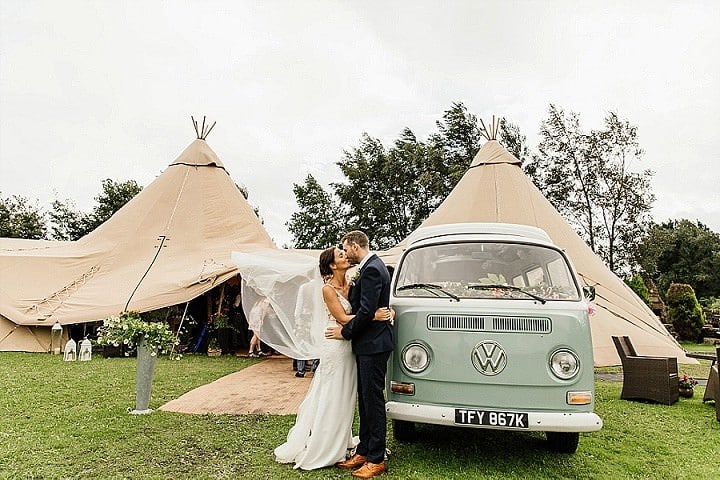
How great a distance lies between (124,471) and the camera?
5.18 metres

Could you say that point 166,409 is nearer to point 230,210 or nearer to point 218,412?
point 218,412

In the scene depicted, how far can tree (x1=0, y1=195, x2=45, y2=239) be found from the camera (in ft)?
113

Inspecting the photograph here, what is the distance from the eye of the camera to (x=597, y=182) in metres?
27.0

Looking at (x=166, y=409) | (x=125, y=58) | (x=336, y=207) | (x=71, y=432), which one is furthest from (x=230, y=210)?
(x=336, y=207)

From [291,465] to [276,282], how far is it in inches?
85.7

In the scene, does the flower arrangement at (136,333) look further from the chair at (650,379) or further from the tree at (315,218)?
the tree at (315,218)

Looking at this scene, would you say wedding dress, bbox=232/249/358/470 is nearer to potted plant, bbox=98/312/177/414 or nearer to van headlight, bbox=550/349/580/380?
potted plant, bbox=98/312/177/414

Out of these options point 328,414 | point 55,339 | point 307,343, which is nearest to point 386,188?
point 55,339

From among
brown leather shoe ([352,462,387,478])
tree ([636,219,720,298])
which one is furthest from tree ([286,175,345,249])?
brown leather shoe ([352,462,387,478])

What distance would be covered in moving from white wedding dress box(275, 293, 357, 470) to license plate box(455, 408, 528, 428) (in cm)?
108

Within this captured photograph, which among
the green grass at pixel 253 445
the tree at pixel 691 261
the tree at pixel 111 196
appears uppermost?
the tree at pixel 111 196

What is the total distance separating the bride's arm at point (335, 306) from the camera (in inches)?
211

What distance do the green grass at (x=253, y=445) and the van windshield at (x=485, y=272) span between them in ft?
5.39

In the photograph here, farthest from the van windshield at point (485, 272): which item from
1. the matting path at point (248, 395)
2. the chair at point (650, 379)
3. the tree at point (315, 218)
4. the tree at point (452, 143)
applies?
the tree at point (315, 218)
